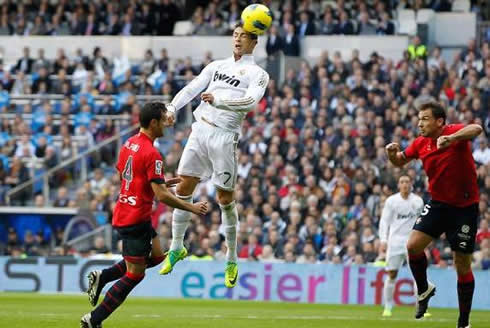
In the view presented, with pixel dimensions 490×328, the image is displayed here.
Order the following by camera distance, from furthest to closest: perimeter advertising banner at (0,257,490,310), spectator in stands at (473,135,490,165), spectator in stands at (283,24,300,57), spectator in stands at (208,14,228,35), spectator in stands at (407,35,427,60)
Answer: spectator in stands at (208,14,228,35) < spectator in stands at (283,24,300,57) < spectator in stands at (407,35,427,60) < spectator in stands at (473,135,490,165) < perimeter advertising banner at (0,257,490,310)

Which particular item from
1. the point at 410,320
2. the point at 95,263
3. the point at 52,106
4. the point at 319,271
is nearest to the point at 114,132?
the point at 52,106

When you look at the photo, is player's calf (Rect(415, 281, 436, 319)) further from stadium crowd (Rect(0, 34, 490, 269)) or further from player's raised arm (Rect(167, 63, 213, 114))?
stadium crowd (Rect(0, 34, 490, 269))

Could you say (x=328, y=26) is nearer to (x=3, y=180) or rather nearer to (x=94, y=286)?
(x=3, y=180)

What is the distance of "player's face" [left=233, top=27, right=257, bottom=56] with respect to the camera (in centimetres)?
1550

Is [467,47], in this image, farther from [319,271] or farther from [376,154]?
[319,271]

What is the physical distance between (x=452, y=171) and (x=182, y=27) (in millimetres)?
22448

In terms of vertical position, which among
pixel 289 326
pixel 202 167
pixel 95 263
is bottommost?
pixel 95 263

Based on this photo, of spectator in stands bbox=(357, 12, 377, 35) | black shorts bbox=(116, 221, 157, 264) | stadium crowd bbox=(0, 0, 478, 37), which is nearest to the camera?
black shorts bbox=(116, 221, 157, 264)

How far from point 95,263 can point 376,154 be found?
22.3 ft

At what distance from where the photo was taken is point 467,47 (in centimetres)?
3167

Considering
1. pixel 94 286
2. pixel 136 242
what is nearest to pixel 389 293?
pixel 94 286

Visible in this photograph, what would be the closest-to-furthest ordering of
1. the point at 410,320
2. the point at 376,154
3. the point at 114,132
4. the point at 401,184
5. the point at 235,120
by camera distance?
the point at 235,120
the point at 410,320
the point at 401,184
the point at 376,154
the point at 114,132

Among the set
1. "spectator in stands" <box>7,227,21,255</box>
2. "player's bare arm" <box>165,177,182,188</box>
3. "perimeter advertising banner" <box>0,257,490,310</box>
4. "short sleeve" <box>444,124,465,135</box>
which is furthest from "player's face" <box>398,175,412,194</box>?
"spectator in stands" <box>7,227,21,255</box>

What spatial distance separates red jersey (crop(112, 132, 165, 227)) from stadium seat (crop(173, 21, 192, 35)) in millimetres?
22199
